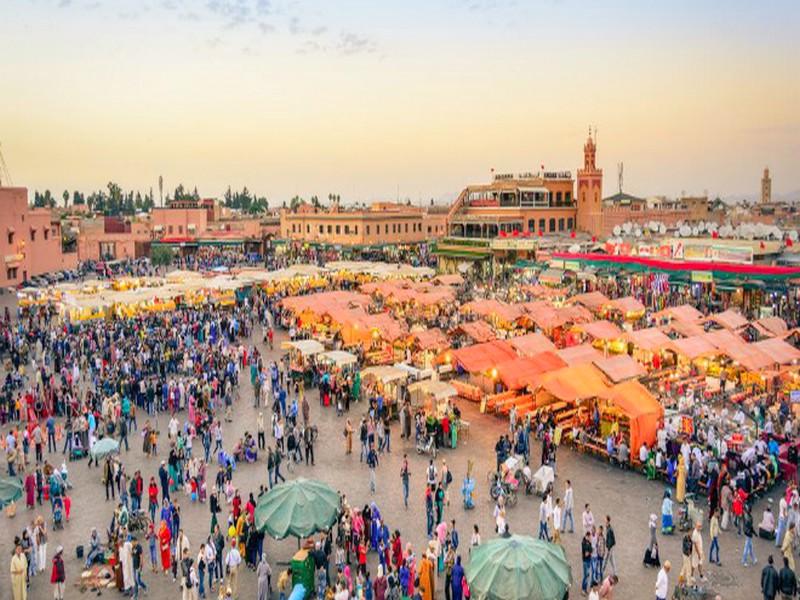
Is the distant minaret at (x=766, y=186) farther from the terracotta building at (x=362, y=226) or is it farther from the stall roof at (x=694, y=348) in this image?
the stall roof at (x=694, y=348)

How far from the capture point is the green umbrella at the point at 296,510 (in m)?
10.4

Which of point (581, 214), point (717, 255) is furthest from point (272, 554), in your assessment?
point (581, 214)

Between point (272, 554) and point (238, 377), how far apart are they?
1177cm

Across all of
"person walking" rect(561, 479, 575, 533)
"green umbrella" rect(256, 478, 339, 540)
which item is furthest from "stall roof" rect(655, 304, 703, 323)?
"green umbrella" rect(256, 478, 339, 540)

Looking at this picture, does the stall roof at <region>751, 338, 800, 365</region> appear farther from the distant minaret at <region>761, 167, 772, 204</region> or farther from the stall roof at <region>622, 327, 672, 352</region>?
the distant minaret at <region>761, 167, 772, 204</region>

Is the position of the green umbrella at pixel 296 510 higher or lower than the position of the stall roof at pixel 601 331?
lower

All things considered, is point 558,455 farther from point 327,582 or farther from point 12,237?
point 12,237

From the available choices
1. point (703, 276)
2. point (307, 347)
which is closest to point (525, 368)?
point (307, 347)

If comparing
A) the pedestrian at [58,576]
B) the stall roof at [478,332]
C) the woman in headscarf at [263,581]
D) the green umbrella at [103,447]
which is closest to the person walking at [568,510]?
the woman in headscarf at [263,581]

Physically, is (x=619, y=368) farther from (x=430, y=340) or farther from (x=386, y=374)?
(x=430, y=340)

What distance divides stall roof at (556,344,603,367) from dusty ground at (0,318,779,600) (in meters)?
3.30

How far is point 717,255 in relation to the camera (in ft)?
114

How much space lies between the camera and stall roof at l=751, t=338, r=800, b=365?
20359 mm

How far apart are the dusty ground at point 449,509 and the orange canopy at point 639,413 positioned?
0.90m
